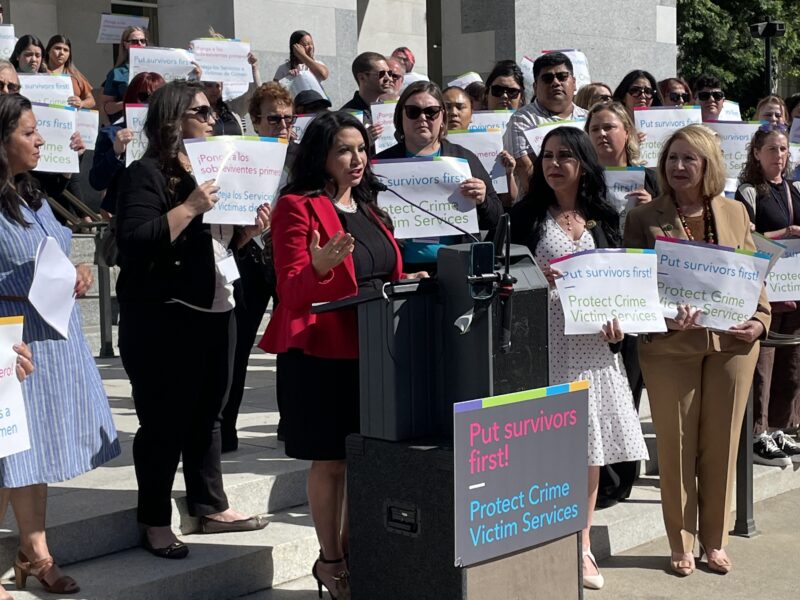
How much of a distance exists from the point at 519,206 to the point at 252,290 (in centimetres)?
187

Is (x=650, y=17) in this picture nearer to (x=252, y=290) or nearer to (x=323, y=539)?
(x=252, y=290)

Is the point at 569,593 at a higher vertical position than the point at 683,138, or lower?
lower

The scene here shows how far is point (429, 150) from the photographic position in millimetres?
6289

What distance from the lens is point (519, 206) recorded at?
19.0ft

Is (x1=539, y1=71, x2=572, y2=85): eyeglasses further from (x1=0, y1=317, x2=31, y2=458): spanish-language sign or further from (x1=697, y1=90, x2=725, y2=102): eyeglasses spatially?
(x1=0, y1=317, x2=31, y2=458): spanish-language sign

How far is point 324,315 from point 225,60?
17.1 feet

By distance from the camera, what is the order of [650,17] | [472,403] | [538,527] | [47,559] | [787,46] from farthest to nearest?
[787,46] → [650,17] → [47,559] → [538,527] → [472,403]

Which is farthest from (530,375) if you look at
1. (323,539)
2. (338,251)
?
(323,539)

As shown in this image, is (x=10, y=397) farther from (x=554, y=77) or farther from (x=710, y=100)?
(x=710, y=100)

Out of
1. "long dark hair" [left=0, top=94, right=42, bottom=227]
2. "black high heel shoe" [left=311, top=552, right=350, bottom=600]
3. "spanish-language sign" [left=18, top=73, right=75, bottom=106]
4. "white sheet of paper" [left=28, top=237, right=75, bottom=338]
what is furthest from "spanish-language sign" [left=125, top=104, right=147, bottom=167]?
"black high heel shoe" [left=311, top=552, right=350, bottom=600]

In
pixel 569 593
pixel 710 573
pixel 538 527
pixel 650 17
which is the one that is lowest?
pixel 710 573

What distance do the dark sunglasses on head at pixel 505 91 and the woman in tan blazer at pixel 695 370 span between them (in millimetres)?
2570

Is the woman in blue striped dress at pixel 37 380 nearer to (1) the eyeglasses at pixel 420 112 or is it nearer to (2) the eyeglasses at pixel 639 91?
(1) the eyeglasses at pixel 420 112

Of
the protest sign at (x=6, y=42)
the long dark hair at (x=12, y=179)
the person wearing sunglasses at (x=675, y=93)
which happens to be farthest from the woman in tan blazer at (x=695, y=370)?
the protest sign at (x=6, y=42)
